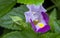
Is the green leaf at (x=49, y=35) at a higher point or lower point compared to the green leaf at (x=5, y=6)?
lower

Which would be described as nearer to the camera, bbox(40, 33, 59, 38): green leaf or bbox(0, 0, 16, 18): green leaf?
bbox(0, 0, 16, 18): green leaf

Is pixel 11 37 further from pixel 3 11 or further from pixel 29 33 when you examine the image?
pixel 3 11

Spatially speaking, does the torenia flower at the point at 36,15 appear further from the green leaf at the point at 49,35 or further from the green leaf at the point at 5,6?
the green leaf at the point at 5,6

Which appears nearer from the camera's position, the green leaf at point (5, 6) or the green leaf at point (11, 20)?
the green leaf at point (5, 6)

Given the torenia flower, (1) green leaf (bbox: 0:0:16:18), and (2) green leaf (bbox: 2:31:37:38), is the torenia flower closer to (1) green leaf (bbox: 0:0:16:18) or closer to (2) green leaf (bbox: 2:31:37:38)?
(2) green leaf (bbox: 2:31:37:38)

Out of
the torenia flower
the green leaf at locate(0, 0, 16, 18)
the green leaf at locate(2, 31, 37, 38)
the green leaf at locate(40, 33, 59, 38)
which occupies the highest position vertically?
the green leaf at locate(0, 0, 16, 18)

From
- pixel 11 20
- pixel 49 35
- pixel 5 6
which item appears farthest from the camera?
pixel 11 20

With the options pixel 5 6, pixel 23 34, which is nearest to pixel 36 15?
pixel 23 34

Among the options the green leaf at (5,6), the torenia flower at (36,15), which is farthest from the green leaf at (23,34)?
the green leaf at (5,6)

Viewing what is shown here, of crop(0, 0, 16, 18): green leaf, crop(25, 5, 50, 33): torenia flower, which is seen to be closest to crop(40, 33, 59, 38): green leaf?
crop(25, 5, 50, 33): torenia flower

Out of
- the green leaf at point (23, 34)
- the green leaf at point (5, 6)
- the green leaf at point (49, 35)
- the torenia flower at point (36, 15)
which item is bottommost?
the green leaf at point (23, 34)

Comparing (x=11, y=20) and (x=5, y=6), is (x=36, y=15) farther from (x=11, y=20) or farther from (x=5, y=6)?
(x=5, y=6)

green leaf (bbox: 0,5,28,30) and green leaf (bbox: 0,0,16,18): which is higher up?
green leaf (bbox: 0,0,16,18)
